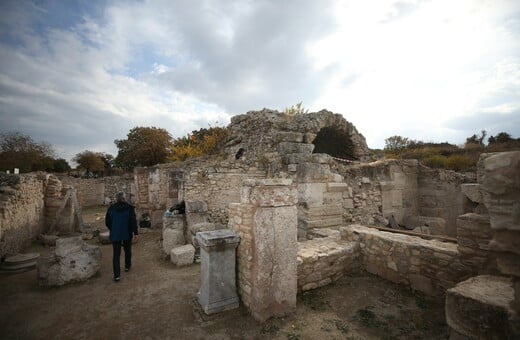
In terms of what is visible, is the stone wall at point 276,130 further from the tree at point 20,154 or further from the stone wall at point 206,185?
the tree at point 20,154

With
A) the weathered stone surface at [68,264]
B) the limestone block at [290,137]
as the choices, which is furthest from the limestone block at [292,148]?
the weathered stone surface at [68,264]

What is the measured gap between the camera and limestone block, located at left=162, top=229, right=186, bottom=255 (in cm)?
631

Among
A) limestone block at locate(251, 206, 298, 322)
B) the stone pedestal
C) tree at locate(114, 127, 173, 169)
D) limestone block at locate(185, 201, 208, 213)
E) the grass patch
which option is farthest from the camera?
tree at locate(114, 127, 173, 169)

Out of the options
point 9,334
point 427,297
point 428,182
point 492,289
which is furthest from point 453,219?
point 9,334

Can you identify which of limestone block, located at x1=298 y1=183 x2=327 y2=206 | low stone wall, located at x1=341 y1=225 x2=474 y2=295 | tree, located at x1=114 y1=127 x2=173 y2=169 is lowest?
low stone wall, located at x1=341 y1=225 x2=474 y2=295

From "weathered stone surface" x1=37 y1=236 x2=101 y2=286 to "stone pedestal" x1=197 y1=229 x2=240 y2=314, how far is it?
2947mm

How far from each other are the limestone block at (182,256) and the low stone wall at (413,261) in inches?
150

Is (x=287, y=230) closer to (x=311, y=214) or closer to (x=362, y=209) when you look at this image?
(x=311, y=214)

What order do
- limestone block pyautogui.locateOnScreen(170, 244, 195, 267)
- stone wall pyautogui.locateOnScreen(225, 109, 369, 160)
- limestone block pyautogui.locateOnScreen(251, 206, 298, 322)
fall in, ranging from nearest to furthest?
limestone block pyautogui.locateOnScreen(251, 206, 298, 322) < limestone block pyautogui.locateOnScreen(170, 244, 195, 267) < stone wall pyautogui.locateOnScreen(225, 109, 369, 160)

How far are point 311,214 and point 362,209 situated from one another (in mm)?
2346

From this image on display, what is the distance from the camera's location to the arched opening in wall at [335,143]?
1055 cm

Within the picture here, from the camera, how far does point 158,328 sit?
3.25 m

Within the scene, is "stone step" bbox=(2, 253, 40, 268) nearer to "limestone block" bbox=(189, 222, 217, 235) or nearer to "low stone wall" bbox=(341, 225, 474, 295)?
"limestone block" bbox=(189, 222, 217, 235)

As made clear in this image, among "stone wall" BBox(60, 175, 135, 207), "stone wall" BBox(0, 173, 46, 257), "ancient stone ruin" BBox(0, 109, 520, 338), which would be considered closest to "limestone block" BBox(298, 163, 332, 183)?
"ancient stone ruin" BBox(0, 109, 520, 338)
